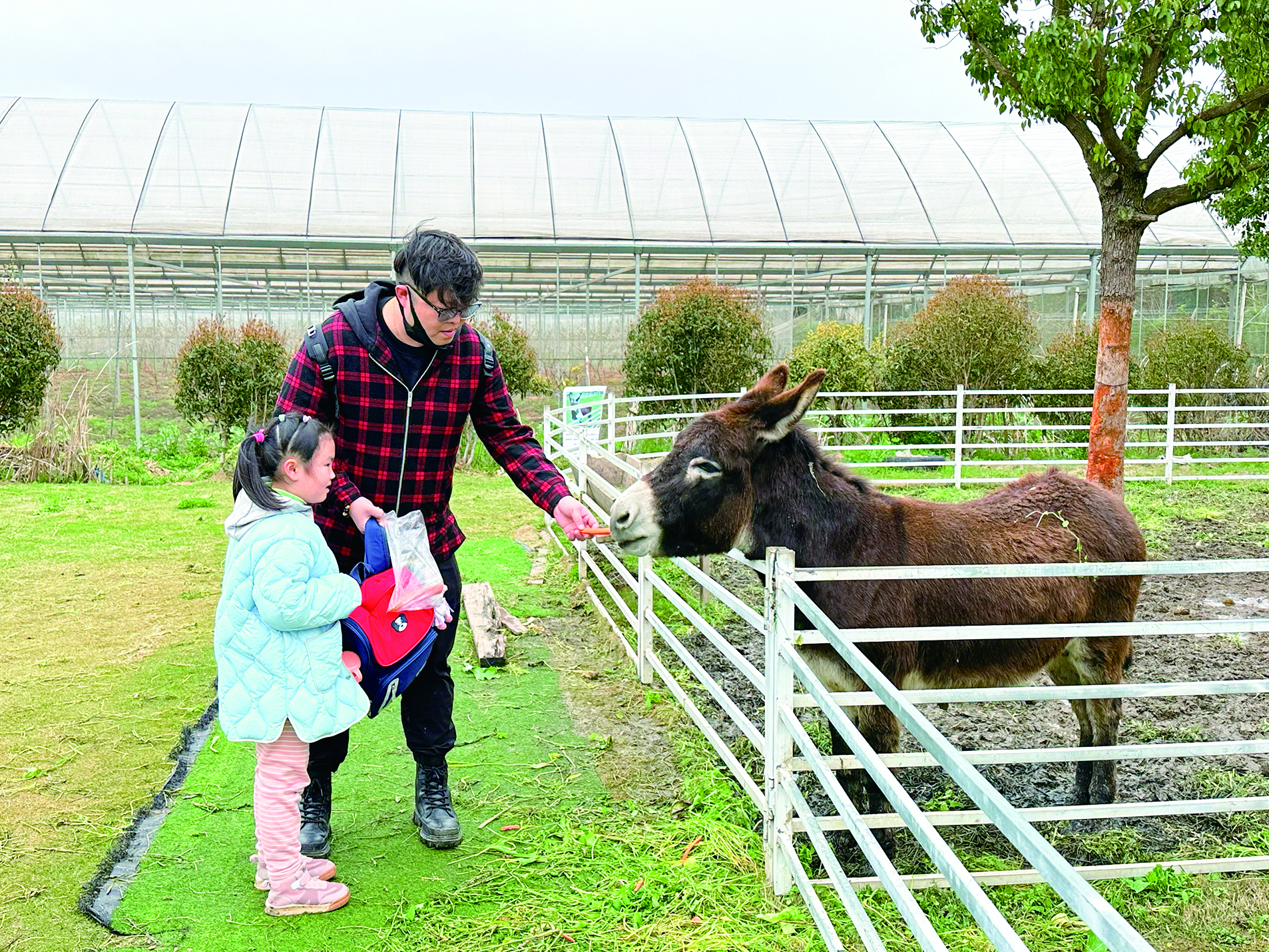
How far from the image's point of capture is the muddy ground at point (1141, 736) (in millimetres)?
3498

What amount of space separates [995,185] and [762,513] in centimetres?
2123

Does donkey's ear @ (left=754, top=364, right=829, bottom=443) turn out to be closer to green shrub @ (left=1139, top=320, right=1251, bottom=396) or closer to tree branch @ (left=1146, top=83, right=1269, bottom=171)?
tree branch @ (left=1146, top=83, right=1269, bottom=171)

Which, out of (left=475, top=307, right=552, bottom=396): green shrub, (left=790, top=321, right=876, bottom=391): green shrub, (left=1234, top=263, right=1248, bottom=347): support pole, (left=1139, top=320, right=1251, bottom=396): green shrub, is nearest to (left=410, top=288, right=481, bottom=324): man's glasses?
(left=475, top=307, right=552, bottom=396): green shrub

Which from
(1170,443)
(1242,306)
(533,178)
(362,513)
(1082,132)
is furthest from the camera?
(1242,306)

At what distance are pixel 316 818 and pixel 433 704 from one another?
57cm

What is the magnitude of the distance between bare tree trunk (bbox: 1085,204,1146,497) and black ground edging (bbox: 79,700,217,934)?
7.48 m

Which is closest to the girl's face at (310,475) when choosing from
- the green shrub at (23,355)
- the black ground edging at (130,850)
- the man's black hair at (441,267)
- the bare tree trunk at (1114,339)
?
the man's black hair at (441,267)

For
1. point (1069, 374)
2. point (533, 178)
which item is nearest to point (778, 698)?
point (1069, 374)

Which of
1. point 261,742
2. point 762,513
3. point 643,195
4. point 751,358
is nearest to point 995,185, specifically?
point 643,195

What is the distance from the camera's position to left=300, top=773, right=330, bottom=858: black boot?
10.8ft

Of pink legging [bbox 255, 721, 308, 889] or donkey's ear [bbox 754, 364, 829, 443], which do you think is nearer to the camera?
pink legging [bbox 255, 721, 308, 889]

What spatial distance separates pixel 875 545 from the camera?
3572mm

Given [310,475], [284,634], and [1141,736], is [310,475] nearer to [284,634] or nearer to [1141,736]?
[284,634]

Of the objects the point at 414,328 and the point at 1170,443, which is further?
the point at 1170,443
